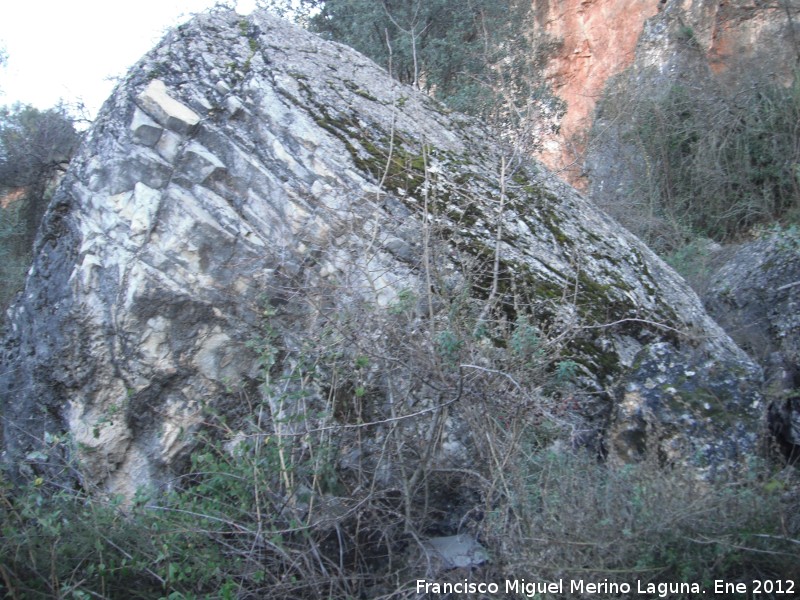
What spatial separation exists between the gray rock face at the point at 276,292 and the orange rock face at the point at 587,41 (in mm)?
8380

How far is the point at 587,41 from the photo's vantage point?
506 inches

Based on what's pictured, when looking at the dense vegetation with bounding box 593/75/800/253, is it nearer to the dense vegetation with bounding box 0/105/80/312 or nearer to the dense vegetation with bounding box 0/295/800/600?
the dense vegetation with bounding box 0/295/800/600

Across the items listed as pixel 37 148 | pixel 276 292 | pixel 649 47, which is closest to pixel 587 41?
pixel 649 47

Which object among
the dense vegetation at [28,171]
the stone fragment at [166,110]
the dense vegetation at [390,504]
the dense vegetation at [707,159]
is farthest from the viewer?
the dense vegetation at [707,159]

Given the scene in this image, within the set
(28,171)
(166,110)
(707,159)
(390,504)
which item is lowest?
(390,504)

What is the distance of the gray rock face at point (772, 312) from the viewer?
3.53 meters

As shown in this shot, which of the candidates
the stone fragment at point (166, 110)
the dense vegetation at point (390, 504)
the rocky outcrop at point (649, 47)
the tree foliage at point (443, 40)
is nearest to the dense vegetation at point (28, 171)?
the tree foliage at point (443, 40)

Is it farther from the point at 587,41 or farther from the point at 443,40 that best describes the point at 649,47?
the point at 443,40

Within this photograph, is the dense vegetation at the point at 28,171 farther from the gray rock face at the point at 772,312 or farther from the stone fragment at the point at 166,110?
the gray rock face at the point at 772,312

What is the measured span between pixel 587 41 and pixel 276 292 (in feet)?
36.4

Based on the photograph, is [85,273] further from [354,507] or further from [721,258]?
[721,258]

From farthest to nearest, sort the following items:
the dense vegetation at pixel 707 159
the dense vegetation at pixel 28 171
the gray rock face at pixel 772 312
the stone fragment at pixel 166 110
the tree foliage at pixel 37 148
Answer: the tree foliage at pixel 37 148 < the dense vegetation at pixel 707 159 < the dense vegetation at pixel 28 171 < the stone fragment at pixel 166 110 < the gray rock face at pixel 772 312

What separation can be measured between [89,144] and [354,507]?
2.66m

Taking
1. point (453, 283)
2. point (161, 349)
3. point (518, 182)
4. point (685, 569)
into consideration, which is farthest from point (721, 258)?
point (161, 349)
